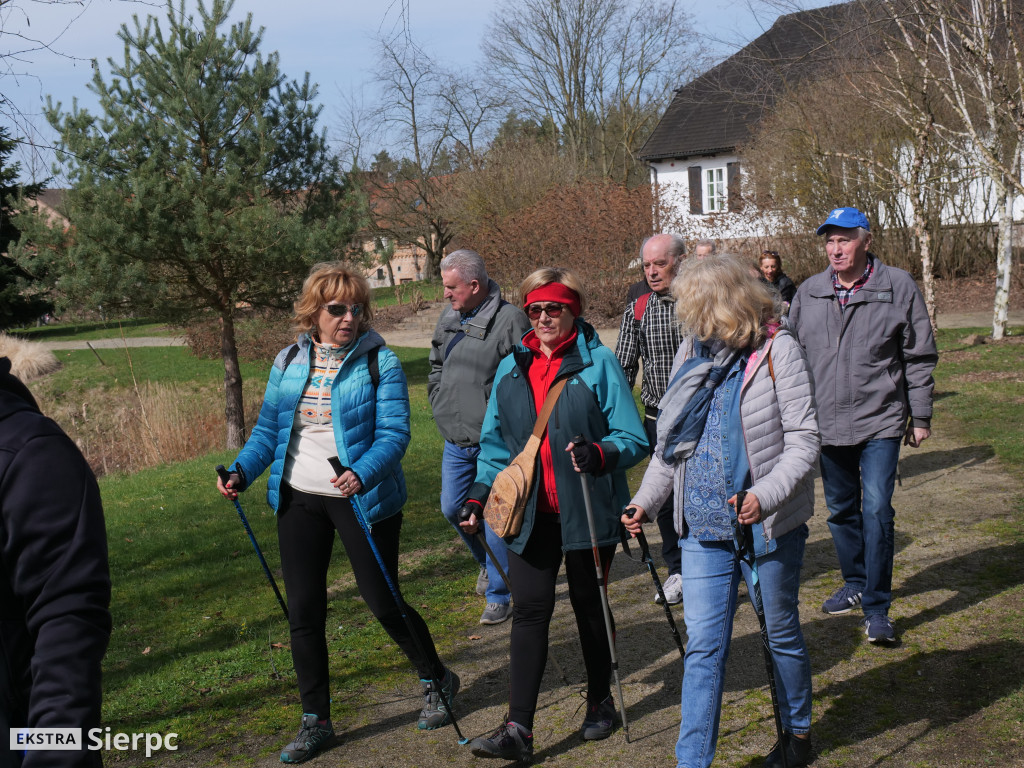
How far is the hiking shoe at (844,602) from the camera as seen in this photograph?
17.4 feet

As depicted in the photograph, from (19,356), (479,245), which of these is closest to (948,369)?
(479,245)

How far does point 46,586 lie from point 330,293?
2.43 metres

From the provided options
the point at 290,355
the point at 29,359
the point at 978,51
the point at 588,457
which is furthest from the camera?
the point at 29,359

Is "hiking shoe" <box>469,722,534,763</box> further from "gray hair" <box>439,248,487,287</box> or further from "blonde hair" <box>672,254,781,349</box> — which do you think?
"gray hair" <box>439,248,487,287</box>

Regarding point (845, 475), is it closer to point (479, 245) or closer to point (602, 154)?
point (479, 245)

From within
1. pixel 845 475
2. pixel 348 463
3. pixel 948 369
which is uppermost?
pixel 348 463

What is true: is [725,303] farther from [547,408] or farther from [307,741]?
[307,741]

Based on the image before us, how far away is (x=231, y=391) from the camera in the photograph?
1714cm

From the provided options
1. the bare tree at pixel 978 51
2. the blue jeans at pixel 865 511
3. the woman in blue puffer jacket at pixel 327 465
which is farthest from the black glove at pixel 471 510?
the bare tree at pixel 978 51

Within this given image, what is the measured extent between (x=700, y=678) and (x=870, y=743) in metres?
0.97

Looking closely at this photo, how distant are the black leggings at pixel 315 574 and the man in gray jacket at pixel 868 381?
2471 mm

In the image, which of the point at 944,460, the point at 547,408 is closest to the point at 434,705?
the point at 547,408

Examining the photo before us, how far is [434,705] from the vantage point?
4.36 metres

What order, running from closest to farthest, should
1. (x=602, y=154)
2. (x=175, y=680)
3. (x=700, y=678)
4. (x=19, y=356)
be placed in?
(x=700, y=678)
(x=175, y=680)
(x=19, y=356)
(x=602, y=154)
